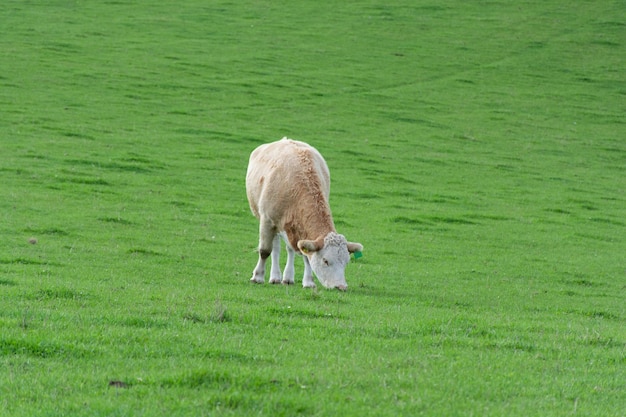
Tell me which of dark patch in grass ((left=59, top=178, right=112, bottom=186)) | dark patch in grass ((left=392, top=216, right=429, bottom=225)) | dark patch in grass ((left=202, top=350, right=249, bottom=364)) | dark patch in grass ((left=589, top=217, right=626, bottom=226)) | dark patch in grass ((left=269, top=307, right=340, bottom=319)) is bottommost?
dark patch in grass ((left=589, top=217, right=626, bottom=226))

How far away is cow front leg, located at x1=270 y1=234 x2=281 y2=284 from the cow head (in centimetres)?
114

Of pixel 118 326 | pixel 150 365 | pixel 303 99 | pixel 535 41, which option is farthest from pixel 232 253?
pixel 535 41

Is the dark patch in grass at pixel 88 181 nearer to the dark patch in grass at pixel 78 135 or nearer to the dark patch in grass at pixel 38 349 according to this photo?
the dark patch in grass at pixel 78 135

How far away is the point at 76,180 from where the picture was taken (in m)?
23.0

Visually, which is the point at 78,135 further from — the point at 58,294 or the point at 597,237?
the point at 58,294

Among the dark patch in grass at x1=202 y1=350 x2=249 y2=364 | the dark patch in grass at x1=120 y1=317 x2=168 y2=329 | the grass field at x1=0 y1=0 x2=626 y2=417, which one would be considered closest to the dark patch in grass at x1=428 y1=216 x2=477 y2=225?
the grass field at x1=0 y1=0 x2=626 y2=417

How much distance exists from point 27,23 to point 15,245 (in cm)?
3643

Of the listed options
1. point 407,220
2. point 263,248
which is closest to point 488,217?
point 407,220

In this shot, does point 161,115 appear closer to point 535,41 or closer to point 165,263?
point 165,263

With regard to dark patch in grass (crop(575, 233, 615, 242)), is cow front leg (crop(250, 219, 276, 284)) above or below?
above

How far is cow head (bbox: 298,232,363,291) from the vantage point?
43.1ft

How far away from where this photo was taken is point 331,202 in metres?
24.2

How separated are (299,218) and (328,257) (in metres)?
0.88

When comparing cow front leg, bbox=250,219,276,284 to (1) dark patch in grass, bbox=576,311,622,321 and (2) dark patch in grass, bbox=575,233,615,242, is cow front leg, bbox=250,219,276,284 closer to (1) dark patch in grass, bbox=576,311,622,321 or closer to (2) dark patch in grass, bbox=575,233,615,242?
(1) dark patch in grass, bbox=576,311,622,321
